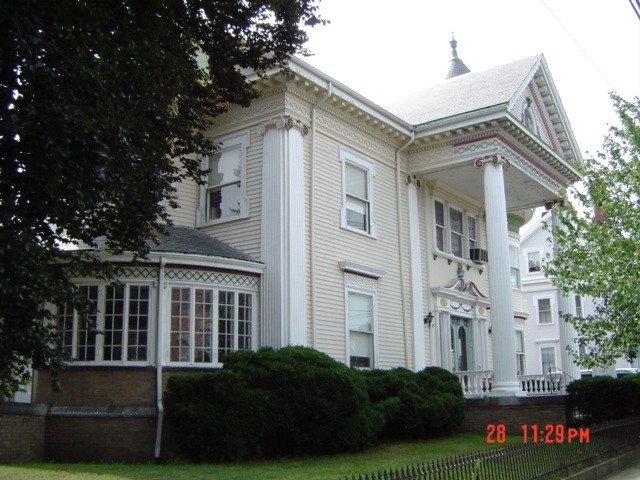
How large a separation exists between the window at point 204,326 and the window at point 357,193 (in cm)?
452

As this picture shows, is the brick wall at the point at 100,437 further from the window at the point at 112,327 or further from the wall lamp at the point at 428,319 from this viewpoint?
the wall lamp at the point at 428,319

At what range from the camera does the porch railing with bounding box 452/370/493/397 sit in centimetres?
2008

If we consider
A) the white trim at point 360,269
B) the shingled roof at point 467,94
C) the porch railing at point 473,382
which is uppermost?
the shingled roof at point 467,94

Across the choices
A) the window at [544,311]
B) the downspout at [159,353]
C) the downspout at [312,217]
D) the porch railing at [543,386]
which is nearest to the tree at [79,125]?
the downspout at [159,353]

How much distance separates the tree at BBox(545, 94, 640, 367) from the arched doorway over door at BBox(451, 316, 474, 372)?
180 inches

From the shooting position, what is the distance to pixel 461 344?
2359 centimetres

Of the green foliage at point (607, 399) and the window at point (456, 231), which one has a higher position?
the window at point (456, 231)

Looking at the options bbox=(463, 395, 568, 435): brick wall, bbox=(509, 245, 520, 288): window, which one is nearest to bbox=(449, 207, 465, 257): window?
bbox=(509, 245, 520, 288): window

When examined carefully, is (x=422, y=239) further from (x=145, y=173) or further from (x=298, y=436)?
(x=145, y=173)

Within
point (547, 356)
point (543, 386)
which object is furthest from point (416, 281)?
point (547, 356)

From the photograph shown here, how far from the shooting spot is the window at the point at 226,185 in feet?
59.8

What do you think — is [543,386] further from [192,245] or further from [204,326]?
[192,245]

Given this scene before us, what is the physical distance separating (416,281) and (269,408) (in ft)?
29.8
